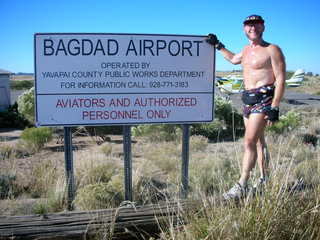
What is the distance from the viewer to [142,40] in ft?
13.2

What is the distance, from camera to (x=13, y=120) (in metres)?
11.8

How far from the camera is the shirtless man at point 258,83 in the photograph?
387 centimetres

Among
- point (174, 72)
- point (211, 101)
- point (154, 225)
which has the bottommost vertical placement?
point (154, 225)

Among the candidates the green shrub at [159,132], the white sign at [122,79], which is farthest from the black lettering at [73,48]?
the green shrub at [159,132]

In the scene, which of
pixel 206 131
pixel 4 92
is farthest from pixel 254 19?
pixel 4 92

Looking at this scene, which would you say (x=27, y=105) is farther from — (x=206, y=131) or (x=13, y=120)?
(x=206, y=131)

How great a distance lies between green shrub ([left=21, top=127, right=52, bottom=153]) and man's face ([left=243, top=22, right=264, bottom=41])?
5.15 m

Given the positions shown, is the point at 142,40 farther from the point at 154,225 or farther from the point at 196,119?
the point at 154,225

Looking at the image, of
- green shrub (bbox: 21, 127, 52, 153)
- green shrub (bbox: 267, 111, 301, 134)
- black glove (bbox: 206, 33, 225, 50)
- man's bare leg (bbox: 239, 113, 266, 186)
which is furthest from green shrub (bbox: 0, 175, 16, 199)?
green shrub (bbox: 267, 111, 301, 134)

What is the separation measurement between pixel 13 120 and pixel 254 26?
32.1ft

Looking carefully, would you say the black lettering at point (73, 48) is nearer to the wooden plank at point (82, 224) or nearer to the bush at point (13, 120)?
the wooden plank at point (82, 224)

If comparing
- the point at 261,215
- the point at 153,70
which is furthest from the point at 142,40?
the point at 261,215

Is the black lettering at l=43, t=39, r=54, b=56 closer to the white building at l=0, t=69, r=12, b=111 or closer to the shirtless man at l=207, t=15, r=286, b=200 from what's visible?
the shirtless man at l=207, t=15, r=286, b=200

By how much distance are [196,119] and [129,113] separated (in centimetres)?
80
